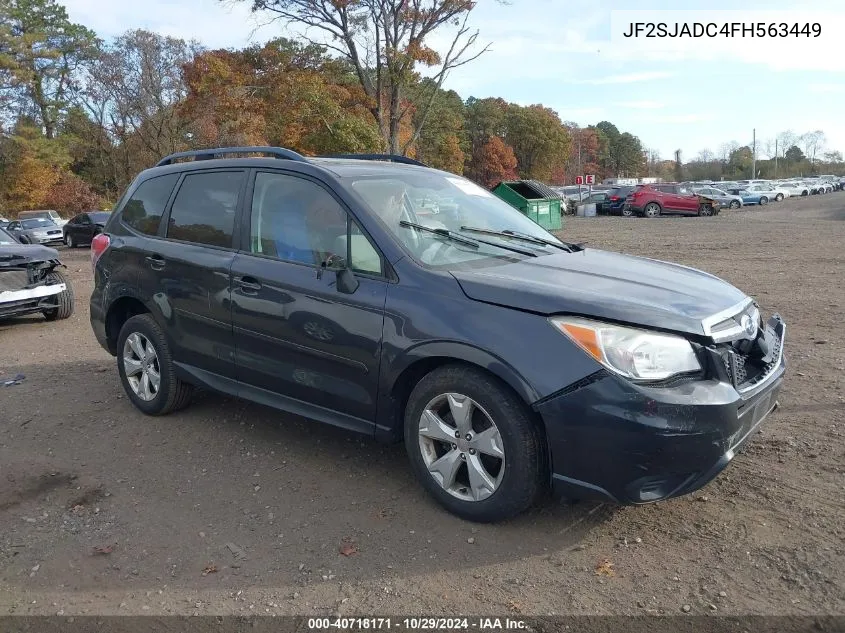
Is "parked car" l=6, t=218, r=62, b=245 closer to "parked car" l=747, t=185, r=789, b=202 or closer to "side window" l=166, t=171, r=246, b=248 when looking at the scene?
"side window" l=166, t=171, r=246, b=248

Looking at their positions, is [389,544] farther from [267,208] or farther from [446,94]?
[446,94]

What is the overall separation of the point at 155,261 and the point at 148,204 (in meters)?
0.59

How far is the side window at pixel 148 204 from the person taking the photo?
16.8ft

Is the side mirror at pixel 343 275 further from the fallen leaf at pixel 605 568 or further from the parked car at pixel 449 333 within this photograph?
the fallen leaf at pixel 605 568

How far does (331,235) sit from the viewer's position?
3975 mm

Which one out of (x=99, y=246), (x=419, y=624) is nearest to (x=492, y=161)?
(x=99, y=246)

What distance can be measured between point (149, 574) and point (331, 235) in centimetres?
193

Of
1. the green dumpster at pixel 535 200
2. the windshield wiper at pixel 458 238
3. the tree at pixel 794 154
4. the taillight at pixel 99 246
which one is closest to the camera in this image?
the windshield wiper at pixel 458 238

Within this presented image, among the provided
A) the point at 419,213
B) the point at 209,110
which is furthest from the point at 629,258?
the point at 209,110

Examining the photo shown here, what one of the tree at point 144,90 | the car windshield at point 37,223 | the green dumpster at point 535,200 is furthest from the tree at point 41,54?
the green dumpster at point 535,200

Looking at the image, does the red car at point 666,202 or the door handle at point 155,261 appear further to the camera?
the red car at point 666,202

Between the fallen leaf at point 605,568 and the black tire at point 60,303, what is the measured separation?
27.6 feet

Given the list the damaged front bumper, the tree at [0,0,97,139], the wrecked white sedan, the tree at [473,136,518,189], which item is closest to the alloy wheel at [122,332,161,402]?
the damaged front bumper

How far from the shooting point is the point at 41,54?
4609 centimetres
